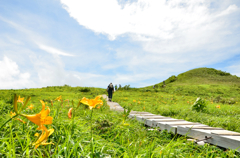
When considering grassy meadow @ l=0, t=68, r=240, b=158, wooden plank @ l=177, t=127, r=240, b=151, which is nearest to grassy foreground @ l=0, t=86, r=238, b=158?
grassy meadow @ l=0, t=68, r=240, b=158

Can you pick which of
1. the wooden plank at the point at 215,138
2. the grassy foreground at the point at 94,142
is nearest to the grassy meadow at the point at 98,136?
the grassy foreground at the point at 94,142

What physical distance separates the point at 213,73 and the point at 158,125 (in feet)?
152

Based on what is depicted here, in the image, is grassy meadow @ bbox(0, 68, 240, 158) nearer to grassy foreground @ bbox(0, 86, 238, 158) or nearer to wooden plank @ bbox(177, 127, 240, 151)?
grassy foreground @ bbox(0, 86, 238, 158)

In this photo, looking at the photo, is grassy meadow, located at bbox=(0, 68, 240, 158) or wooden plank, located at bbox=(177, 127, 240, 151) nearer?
grassy meadow, located at bbox=(0, 68, 240, 158)

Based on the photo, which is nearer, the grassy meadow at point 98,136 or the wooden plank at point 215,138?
the grassy meadow at point 98,136

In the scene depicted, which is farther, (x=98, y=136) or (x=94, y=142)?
(x=98, y=136)

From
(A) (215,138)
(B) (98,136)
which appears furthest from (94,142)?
(A) (215,138)

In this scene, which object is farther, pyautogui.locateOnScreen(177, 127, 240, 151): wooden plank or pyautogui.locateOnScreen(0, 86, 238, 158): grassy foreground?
pyautogui.locateOnScreen(177, 127, 240, 151): wooden plank

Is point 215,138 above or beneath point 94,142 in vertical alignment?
beneath

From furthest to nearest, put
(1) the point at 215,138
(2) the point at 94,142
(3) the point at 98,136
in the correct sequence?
(1) the point at 215,138 < (3) the point at 98,136 < (2) the point at 94,142

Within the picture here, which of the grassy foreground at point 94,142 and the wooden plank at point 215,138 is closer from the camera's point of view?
the grassy foreground at point 94,142

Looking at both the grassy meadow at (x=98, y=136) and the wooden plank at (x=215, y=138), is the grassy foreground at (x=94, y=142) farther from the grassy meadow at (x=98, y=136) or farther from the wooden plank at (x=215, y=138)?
the wooden plank at (x=215, y=138)

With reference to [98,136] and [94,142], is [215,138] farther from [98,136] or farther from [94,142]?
[94,142]

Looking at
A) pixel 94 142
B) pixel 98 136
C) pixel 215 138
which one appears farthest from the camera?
pixel 215 138
